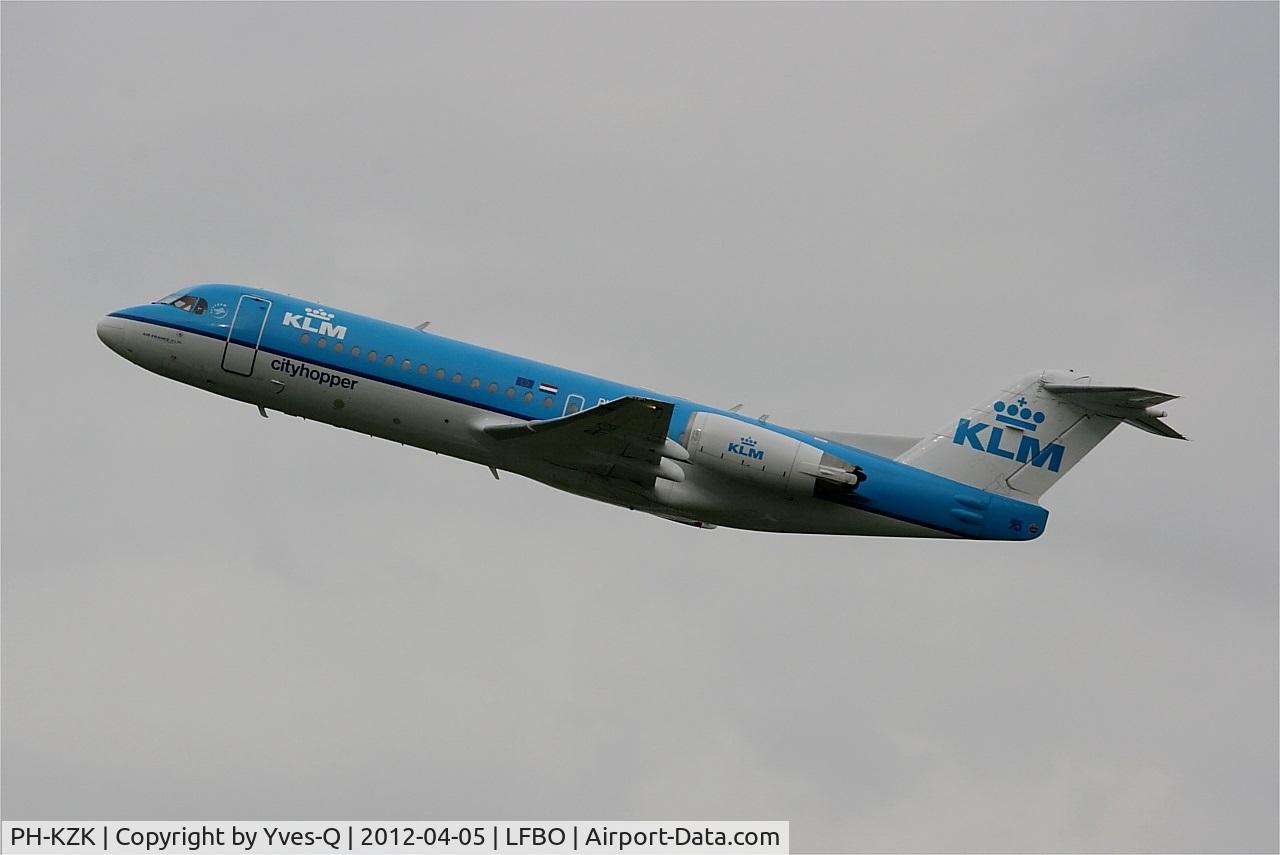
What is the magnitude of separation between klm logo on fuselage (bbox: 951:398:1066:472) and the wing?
6.12m

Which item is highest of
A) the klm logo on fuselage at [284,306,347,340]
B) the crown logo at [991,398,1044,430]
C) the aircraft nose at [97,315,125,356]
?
the crown logo at [991,398,1044,430]

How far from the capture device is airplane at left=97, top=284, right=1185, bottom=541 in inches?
1389

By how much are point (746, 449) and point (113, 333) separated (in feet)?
44.3

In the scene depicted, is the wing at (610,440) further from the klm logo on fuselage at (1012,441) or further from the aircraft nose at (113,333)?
the aircraft nose at (113,333)

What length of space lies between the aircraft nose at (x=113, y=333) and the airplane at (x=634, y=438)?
0.19 meters

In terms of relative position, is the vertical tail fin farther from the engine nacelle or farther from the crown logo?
the engine nacelle

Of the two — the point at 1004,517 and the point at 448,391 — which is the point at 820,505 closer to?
the point at 1004,517

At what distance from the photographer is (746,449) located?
114 feet

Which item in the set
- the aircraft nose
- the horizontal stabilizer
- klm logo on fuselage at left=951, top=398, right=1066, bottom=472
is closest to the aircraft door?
the aircraft nose

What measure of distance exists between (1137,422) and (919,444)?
4.37m

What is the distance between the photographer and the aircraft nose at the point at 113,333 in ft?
123

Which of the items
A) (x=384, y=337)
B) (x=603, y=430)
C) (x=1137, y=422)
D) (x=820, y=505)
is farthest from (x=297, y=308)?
(x=1137, y=422)

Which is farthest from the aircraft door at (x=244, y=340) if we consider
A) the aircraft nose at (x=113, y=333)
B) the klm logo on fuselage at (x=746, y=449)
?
the klm logo on fuselage at (x=746, y=449)

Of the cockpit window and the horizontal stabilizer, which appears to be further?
the cockpit window
